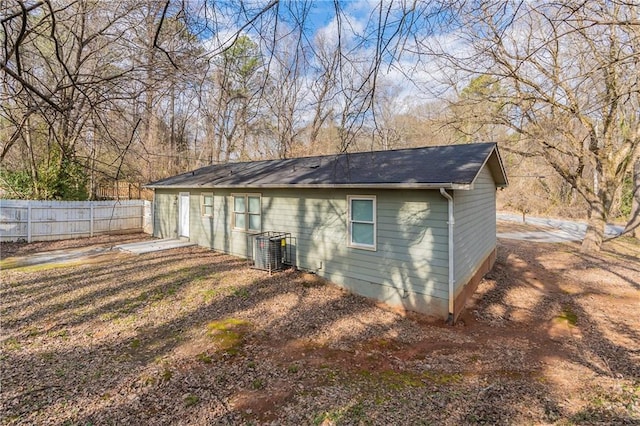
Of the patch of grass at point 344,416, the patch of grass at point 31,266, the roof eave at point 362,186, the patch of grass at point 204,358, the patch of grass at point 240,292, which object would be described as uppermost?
the roof eave at point 362,186

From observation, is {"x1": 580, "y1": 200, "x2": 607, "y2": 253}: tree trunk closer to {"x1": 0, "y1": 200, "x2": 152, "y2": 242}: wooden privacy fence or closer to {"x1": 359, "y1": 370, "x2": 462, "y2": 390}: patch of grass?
{"x1": 359, "y1": 370, "x2": 462, "y2": 390}: patch of grass

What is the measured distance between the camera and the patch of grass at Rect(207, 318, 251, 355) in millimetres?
4768

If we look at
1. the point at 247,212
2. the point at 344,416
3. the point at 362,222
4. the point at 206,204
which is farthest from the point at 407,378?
the point at 206,204

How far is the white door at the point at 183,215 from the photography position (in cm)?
1257

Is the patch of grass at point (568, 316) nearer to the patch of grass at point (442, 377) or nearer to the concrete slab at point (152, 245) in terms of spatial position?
the patch of grass at point (442, 377)

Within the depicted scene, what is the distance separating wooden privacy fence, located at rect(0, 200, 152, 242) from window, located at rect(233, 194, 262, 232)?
166 inches

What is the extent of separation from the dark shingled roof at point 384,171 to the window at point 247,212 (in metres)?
0.55

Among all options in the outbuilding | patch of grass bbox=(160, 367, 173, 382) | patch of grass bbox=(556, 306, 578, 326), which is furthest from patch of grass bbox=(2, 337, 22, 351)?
patch of grass bbox=(556, 306, 578, 326)

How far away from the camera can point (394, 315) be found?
21.2 feet

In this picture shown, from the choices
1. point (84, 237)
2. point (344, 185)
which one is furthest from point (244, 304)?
point (84, 237)

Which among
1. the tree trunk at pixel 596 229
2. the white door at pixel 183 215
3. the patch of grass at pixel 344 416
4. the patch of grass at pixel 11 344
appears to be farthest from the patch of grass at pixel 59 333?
the tree trunk at pixel 596 229

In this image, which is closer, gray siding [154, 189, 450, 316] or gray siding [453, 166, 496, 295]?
gray siding [154, 189, 450, 316]

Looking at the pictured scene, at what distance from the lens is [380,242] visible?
22.8 ft

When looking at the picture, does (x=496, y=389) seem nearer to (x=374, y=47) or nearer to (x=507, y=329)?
(x=507, y=329)
